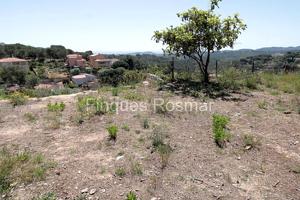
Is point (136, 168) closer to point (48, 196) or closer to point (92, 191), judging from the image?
point (92, 191)

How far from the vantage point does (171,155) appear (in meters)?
4.99

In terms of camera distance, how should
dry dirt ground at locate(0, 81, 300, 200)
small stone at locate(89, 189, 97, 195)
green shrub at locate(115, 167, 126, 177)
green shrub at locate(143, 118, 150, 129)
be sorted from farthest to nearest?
green shrub at locate(143, 118, 150, 129) → green shrub at locate(115, 167, 126, 177) → dry dirt ground at locate(0, 81, 300, 200) → small stone at locate(89, 189, 97, 195)

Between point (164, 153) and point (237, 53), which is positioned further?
point (237, 53)

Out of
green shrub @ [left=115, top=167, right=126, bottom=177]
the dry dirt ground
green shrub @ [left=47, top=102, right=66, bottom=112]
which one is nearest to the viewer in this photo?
the dry dirt ground

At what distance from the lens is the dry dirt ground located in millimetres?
4004

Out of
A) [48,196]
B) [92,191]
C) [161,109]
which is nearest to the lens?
[48,196]

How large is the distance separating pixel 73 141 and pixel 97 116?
5.00ft

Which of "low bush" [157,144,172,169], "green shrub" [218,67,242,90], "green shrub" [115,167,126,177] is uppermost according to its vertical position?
"green shrub" [218,67,242,90]

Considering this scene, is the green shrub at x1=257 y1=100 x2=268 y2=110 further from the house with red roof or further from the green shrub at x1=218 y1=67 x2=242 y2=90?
the house with red roof

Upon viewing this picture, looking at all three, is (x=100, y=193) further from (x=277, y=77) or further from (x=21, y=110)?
(x=277, y=77)

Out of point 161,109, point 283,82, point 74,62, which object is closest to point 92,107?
point 161,109

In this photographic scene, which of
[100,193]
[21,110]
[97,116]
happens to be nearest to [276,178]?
[100,193]

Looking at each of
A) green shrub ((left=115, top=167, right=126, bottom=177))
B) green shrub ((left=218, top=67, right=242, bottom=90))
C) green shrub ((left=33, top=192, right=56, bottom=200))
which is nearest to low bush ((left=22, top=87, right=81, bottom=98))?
green shrub ((left=218, top=67, right=242, bottom=90))

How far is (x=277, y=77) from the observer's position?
1270 cm
